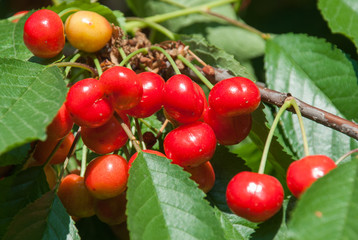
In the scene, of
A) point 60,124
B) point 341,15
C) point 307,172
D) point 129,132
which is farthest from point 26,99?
point 341,15

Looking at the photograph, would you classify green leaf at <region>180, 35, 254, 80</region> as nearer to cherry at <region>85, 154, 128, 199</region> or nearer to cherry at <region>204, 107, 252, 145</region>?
cherry at <region>204, 107, 252, 145</region>

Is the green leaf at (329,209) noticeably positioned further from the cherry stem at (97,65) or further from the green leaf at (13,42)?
the green leaf at (13,42)

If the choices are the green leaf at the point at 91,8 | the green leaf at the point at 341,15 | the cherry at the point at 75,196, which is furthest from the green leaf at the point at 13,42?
the green leaf at the point at 341,15

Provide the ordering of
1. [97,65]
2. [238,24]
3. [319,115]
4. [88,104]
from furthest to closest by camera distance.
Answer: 1. [238,24]
2. [97,65]
3. [319,115]
4. [88,104]

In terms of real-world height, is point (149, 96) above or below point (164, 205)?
above

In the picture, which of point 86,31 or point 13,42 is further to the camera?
point 13,42

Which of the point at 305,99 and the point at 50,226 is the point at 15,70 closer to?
the point at 50,226

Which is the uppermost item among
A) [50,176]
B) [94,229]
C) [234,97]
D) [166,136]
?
[234,97]

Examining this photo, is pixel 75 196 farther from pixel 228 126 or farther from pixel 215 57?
pixel 215 57
